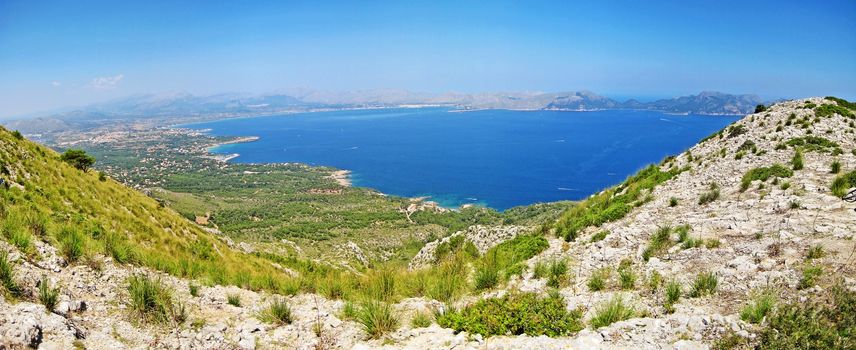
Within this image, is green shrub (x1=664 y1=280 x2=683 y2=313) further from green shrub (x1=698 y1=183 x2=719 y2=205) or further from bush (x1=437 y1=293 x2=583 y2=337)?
green shrub (x1=698 y1=183 x2=719 y2=205)

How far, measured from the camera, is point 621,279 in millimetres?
8312

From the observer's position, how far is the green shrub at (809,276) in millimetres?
6441

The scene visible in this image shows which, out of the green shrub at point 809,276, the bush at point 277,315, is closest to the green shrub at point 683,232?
the green shrub at point 809,276

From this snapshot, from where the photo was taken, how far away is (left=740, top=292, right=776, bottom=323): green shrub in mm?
5727

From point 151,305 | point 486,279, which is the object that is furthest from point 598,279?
point 151,305

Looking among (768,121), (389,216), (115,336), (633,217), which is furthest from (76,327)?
(389,216)

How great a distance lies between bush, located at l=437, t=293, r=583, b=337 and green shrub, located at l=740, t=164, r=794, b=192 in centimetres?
1062

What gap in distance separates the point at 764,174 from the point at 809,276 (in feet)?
29.6

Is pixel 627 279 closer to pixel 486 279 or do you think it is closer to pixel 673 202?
pixel 486 279

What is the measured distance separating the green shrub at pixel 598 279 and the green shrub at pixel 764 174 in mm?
7873

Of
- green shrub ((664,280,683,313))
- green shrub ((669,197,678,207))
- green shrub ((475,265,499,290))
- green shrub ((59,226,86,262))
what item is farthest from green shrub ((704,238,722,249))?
green shrub ((59,226,86,262))

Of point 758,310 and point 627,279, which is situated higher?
point 758,310

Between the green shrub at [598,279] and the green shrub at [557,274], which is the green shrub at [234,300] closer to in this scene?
the green shrub at [557,274]

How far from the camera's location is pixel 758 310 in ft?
18.8
